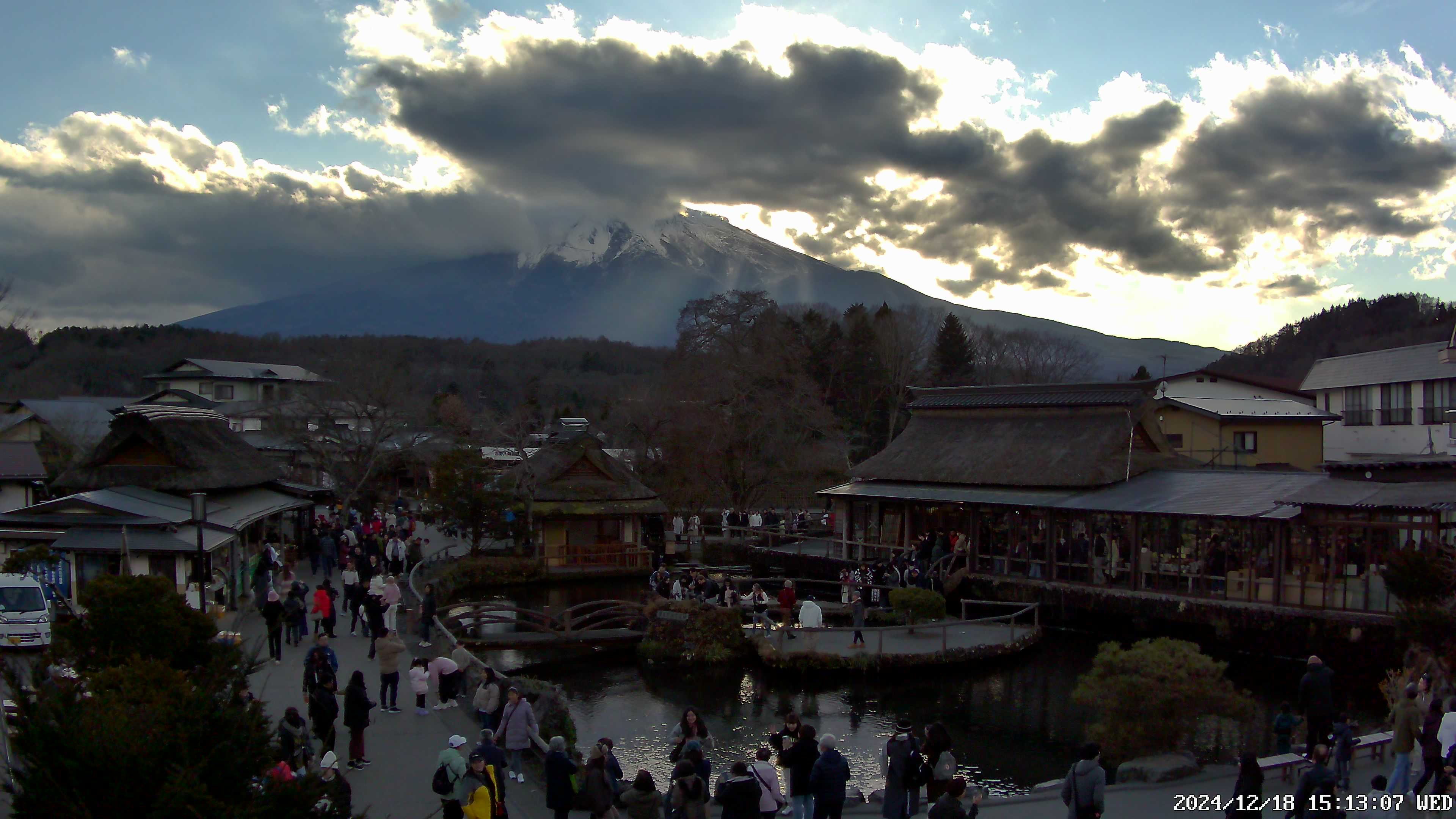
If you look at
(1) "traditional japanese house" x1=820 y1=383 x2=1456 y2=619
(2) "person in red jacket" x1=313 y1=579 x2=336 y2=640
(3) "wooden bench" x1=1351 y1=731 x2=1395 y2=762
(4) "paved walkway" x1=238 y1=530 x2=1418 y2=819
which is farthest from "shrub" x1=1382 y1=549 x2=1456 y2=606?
(2) "person in red jacket" x1=313 y1=579 x2=336 y2=640

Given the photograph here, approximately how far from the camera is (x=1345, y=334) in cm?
8800

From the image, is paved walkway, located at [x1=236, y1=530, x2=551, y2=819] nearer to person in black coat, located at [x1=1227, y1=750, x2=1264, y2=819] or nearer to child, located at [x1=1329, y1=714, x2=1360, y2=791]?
person in black coat, located at [x1=1227, y1=750, x2=1264, y2=819]

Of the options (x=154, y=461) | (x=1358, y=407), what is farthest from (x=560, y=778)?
(x=1358, y=407)

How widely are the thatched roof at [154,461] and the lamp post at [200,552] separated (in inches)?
189

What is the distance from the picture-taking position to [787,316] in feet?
213

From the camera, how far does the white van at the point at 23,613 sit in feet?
52.2

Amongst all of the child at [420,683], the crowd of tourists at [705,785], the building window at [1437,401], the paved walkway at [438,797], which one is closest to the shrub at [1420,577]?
Answer: the paved walkway at [438,797]

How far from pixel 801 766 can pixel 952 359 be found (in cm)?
5847

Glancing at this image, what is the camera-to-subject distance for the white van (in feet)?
52.2

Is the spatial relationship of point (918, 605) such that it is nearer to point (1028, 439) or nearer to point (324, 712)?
point (1028, 439)

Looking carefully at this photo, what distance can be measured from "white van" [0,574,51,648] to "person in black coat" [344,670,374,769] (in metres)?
8.04

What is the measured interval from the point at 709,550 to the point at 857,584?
1385 cm

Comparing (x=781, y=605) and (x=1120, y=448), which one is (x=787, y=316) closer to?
(x=1120, y=448)

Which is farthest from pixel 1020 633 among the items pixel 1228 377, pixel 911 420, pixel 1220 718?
pixel 1228 377
